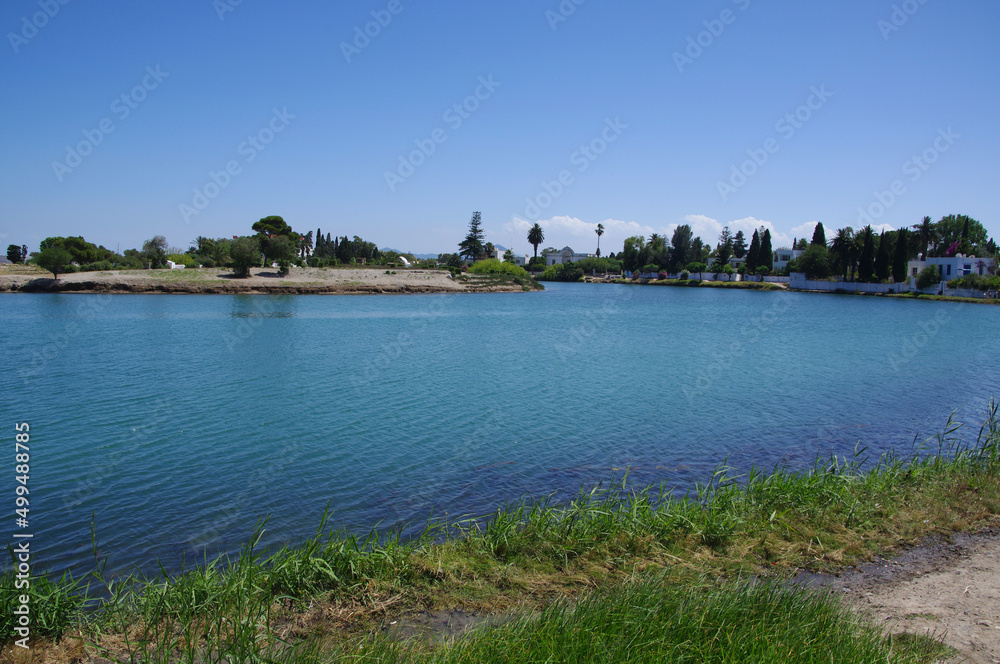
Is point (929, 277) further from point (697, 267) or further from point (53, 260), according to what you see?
point (53, 260)

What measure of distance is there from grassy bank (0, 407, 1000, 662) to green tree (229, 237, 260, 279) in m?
73.7

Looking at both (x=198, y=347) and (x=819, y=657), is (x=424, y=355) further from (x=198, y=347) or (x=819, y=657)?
(x=819, y=657)

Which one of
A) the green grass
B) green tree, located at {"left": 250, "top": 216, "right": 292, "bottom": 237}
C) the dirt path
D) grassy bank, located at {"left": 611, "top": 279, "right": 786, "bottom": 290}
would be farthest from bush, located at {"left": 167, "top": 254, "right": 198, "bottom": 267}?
the dirt path

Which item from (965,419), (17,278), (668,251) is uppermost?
(668,251)

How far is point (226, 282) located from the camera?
230ft

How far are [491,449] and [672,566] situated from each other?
6.89 meters

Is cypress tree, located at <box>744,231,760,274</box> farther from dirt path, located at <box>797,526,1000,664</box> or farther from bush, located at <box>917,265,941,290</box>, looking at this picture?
dirt path, located at <box>797,526,1000,664</box>

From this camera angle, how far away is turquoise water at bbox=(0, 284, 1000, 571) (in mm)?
10062

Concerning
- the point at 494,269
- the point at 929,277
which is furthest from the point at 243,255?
the point at 929,277

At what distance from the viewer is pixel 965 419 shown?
17.6 m

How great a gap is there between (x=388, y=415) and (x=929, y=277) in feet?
352

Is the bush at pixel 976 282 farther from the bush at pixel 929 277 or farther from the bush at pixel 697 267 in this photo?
the bush at pixel 697 267

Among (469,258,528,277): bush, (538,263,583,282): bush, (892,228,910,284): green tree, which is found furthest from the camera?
(538,263,583,282): bush

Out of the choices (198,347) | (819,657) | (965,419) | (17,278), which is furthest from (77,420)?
(17,278)
